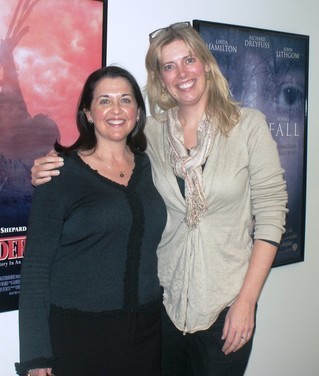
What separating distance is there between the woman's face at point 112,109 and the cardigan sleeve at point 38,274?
0.26 m

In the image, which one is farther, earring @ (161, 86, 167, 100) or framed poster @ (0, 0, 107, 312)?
earring @ (161, 86, 167, 100)

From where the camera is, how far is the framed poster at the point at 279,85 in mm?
2111

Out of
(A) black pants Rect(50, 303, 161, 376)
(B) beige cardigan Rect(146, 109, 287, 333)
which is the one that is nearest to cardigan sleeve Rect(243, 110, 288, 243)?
(B) beige cardigan Rect(146, 109, 287, 333)

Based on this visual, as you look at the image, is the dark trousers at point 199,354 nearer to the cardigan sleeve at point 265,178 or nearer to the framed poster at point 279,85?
the cardigan sleeve at point 265,178

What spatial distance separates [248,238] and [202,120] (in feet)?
1.39

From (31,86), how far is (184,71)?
21.0 inches

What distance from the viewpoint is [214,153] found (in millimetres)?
1505

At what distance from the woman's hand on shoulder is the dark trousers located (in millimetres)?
631

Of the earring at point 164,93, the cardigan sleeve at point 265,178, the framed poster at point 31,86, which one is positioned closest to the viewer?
the cardigan sleeve at point 265,178

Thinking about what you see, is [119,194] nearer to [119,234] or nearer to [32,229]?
[119,234]

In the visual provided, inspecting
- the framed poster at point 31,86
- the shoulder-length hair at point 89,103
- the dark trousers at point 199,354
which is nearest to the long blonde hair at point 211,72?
the shoulder-length hair at point 89,103

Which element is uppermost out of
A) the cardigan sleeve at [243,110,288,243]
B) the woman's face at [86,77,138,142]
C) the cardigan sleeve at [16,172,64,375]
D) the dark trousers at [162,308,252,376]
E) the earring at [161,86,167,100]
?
the earring at [161,86,167,100]

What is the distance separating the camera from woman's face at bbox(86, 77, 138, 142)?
1.52 metres

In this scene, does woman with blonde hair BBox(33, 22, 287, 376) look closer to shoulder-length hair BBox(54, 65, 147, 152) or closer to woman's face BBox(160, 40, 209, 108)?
woman's face BBox(160, 40, 209, 108)
